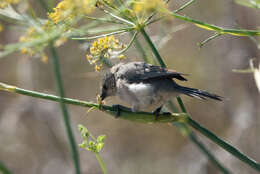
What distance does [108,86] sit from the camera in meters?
4.76

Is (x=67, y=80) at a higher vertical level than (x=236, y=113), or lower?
higher

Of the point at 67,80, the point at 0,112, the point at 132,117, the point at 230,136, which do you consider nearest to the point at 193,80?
the point at 230,136

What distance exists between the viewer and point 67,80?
9016 millimetres

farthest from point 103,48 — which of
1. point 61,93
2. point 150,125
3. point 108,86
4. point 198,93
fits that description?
point 150,125

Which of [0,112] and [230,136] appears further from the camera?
[0,112]

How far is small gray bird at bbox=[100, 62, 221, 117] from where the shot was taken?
13.5ft

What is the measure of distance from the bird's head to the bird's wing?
0.41 feet

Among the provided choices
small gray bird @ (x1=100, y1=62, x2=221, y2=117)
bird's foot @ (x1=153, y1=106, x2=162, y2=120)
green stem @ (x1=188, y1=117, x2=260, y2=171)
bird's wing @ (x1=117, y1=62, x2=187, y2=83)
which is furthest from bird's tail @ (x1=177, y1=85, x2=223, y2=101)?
green stem @ (x1=188, y1=117, x2=260, y2=171)

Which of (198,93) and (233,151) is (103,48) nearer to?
(198,93)

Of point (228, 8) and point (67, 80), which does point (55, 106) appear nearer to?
point (67, 80)

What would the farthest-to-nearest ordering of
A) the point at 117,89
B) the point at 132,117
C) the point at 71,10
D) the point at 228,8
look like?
the point at 228,8 → the point at 117,89 → the point at 132,117 → the point at 71,10

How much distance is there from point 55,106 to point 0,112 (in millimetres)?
1309

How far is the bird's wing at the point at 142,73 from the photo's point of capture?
4148 millimetres

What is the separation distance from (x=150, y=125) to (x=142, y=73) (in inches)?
162
